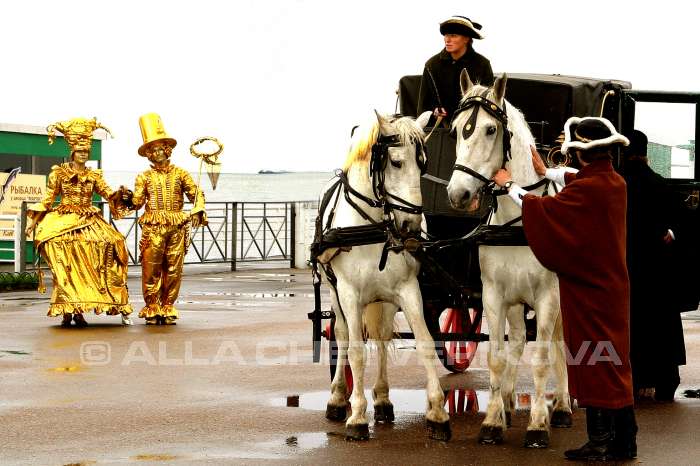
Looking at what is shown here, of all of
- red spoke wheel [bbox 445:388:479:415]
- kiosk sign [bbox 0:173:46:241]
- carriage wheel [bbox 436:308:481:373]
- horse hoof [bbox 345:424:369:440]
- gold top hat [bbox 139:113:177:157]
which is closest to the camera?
horse hoof [bbox 345:424:369:440]

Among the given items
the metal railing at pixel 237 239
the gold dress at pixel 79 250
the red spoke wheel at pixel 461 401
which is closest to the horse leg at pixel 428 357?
the red spoke wheel at pixel 461 401

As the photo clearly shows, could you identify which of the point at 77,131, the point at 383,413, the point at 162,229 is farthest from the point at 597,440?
the point at 77,131

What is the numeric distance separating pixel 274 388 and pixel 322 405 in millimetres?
1045

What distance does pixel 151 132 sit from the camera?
645 inches

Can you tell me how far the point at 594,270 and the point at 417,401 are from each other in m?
2.88

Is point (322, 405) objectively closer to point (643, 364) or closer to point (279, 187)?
point (643, 364)

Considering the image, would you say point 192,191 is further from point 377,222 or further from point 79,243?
point 377,222

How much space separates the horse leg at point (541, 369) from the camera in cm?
814

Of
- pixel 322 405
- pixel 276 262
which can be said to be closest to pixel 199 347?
pixel 322 405

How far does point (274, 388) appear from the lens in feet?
35.8

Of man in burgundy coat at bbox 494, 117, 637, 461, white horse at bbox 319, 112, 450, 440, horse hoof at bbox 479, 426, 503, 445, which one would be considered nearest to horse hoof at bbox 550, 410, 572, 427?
horse hoof at bbox 479, 426, 503, 445

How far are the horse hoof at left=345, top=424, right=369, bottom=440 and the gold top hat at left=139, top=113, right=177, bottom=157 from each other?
863 cm

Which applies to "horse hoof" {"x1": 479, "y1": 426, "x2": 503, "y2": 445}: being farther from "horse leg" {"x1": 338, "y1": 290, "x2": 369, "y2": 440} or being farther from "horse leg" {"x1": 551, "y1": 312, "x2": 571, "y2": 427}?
"horse leg" {"x1": 551, "y1": 312, "x2": 571, "y2": 427}

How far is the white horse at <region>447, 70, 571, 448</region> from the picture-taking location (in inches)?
320
